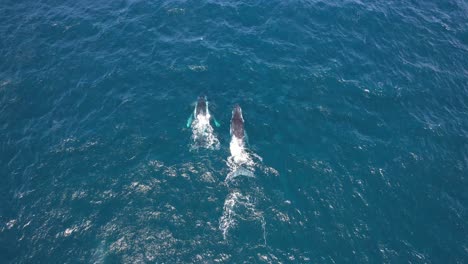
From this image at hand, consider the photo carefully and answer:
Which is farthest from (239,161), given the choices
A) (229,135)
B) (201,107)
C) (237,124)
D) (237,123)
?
(201,107)

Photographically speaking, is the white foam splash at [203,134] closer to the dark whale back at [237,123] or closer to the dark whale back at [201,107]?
the dark whale back at [201,107]

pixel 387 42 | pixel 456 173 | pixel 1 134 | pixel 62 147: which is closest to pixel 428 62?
pixel 387 42

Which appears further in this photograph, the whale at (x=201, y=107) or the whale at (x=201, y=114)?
the whale at (x=201, y=107)

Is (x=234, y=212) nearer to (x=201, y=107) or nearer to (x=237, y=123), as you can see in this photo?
(x=237, y=123)

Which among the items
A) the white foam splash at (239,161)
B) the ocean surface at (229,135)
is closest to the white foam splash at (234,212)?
the ocean surface at (229,135)

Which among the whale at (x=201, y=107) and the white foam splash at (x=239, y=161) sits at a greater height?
the whale at (x=201, y=107)

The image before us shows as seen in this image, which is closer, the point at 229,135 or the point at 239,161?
the point at 239,161

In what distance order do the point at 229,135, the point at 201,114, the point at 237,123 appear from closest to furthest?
1. the point at 229,135
2. the point at 237,123
3. the point at 201,114

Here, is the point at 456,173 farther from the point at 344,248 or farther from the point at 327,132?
the point at 344,248

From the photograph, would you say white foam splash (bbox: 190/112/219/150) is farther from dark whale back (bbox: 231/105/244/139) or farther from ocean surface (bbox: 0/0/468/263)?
dark whale back (bbox: 231/105/244/139)
